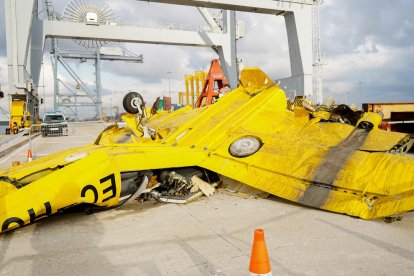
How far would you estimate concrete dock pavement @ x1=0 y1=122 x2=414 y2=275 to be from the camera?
2936mm

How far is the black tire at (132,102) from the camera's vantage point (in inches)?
293

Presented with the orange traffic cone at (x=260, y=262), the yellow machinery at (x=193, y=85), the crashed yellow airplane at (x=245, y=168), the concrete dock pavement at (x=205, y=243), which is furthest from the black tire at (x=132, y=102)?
the yellow machinery at (x=193, y=85)

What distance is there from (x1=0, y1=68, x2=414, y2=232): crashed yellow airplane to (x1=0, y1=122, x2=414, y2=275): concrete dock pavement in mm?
269

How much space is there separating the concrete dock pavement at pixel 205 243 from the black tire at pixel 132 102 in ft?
10.6

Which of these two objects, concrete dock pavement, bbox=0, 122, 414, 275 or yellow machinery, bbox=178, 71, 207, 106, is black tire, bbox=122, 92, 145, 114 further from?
yellow machinery, bbox=178, 71, 207, 106

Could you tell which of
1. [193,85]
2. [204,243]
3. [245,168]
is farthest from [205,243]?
[193,85]

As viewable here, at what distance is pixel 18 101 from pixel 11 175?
74.7 feet

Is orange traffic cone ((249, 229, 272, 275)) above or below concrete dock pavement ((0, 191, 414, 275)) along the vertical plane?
above

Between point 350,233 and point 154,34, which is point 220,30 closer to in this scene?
point 154,34

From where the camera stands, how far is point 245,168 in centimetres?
510

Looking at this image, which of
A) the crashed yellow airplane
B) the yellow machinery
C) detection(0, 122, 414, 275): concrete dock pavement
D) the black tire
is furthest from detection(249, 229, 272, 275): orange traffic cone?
the yellow machinery

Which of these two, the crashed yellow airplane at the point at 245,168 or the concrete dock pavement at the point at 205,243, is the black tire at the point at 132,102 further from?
the concrete dock pavement at the point at 205,243

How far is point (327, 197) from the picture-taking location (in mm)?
4297

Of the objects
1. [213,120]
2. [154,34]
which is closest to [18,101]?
[154,34]
